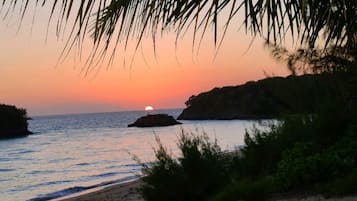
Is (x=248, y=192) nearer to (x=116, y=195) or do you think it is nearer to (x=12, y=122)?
(x=116, y=195)

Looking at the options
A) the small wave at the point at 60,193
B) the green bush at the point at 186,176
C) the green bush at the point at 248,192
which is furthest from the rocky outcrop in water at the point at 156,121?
the green bush at the point at 248,192

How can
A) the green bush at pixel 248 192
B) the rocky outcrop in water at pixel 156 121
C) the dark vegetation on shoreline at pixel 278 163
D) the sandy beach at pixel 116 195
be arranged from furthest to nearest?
the rocky outcrop in water at pixel 156 121 < the sandy beach at pixel 116 195 < the dark vegetation on shoreline at pixel 278 163 < the green bush at pixel 248 192

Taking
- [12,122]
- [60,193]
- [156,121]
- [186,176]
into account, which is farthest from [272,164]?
[156,121]

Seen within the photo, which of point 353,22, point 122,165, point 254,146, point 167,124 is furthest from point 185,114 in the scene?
point 353,22

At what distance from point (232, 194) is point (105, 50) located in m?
6.99

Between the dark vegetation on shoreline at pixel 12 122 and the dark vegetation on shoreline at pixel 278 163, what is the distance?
98244 millimetres

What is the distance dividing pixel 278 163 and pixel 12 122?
105 metres

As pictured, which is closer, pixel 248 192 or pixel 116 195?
pixel 248 192

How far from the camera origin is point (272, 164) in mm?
11945

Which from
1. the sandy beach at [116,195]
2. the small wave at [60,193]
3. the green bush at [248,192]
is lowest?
the small wave at [60,193]

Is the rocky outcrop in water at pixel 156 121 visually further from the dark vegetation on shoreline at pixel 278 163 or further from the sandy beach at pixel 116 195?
the dark vegetation on shoreline at pixel 278 163

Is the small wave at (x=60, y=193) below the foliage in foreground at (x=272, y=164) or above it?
below

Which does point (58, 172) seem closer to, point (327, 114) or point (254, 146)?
point (254, 146)

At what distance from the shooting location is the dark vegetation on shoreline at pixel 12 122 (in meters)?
106
